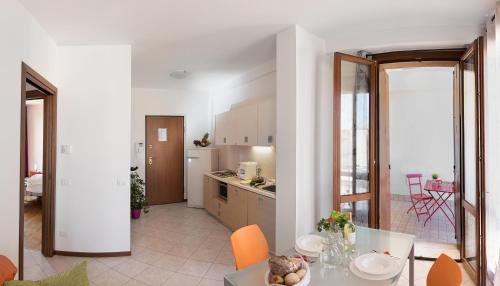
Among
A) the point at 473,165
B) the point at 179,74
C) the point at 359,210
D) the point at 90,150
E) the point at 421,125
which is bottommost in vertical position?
the point at 359,210

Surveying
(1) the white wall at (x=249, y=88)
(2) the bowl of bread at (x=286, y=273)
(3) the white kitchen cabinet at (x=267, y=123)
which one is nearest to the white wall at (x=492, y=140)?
(2) the bowl of bread at (x=286, y=273)

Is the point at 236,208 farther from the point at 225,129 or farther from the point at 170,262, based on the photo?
the point at 225,129

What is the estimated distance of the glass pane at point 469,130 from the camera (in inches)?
106

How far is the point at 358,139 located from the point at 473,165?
1.16 metres

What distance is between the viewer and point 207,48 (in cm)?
349

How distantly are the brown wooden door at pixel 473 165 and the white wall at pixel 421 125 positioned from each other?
3.06 meters

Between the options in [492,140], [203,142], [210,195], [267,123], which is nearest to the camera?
[492,140]

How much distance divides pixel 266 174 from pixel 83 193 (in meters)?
2.65

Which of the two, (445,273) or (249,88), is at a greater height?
(249,88)

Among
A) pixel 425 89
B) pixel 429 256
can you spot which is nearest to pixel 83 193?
pixel 429 256

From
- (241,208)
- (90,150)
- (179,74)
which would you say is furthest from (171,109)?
(241,208)

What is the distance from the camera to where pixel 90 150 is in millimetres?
3270

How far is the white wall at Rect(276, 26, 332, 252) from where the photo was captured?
9.27 ft

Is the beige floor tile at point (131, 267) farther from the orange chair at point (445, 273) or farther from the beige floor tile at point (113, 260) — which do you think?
the orange chair at point (445, 273)
